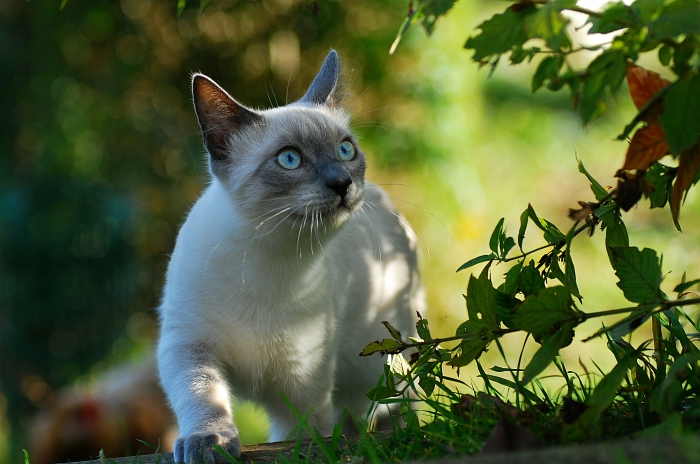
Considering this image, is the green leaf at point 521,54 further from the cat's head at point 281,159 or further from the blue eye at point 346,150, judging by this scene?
the blue eye at point 346,150

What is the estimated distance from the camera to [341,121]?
2738mm

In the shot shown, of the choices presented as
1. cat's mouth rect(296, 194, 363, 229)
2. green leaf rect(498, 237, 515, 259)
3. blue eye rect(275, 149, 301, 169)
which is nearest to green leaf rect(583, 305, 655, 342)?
green leaf rect(498, 237, 515, 259)

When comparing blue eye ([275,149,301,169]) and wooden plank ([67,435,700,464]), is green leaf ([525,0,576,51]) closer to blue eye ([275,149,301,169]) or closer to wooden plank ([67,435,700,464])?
wooden plank ([67,435,700,464])

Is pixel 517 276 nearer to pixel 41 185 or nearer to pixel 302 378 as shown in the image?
pixel 302 378

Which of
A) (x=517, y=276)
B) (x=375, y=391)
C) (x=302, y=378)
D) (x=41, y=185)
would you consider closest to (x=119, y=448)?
(x=41, y=185)

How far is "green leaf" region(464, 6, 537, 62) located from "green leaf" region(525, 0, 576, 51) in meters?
0.06

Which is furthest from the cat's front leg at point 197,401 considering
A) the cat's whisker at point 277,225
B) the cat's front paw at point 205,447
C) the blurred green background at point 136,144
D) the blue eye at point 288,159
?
the blurred green background at point 136,144

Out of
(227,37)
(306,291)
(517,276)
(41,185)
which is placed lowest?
(517,276)

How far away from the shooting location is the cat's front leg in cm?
184

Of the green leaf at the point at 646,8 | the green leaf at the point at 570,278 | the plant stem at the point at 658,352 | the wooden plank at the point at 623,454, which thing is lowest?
the wooden plank at the point at 623,454

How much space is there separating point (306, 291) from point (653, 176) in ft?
3.63

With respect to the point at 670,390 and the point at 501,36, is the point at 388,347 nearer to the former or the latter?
the point at 670,390

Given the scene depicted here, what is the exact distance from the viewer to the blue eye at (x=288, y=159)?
7.78 ft

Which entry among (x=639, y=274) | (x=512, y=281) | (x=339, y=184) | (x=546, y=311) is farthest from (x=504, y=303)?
(x=339, y=184)
